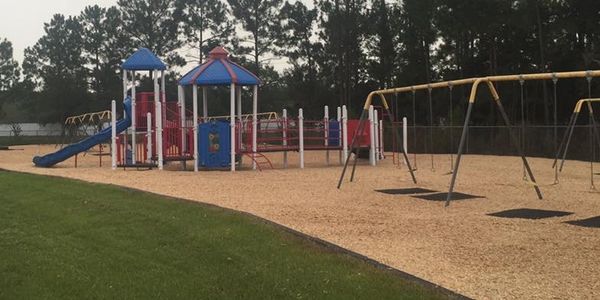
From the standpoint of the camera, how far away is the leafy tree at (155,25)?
60688 mm

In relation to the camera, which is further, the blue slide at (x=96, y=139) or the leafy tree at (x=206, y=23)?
the leafy tree at (x=206, y=23)

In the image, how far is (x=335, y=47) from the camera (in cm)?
5366

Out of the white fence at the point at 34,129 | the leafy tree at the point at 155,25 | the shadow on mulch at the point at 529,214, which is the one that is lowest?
the shadow on mulch at the point at 529,214

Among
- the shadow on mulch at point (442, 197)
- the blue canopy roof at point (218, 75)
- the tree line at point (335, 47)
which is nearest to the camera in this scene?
the shadow on mulch at point (442, 197)

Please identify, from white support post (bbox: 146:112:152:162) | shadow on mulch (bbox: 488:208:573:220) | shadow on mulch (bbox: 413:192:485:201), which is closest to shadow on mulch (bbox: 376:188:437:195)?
shadow on mulch (bbox: 413:192:485:201)

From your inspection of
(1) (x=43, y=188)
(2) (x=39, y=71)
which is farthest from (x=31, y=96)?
(1) (x=43, y=188)

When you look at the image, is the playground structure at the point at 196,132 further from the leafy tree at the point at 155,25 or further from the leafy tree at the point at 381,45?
the leafy tree at the point at 155,25

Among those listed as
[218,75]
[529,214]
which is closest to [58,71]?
[218,75]

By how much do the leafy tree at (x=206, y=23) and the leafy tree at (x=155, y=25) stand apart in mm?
1091

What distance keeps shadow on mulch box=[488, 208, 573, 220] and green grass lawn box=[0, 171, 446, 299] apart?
4.05 metres

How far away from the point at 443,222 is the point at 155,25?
56.3 metres

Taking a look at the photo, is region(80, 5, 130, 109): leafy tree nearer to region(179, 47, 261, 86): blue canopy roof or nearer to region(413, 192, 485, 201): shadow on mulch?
region(179, 47, 261, 86): blue canopy roof

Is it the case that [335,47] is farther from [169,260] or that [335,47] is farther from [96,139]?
[169,260]

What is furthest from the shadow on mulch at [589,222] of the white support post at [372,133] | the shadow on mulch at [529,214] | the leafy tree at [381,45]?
the leafy tree at [381,45]
